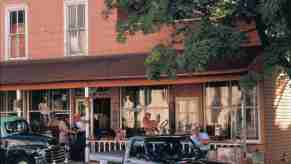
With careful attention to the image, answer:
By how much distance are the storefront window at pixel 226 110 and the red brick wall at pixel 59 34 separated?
2.87 metres

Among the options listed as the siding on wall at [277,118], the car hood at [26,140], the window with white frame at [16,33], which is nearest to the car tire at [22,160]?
the car hood at [26,140]

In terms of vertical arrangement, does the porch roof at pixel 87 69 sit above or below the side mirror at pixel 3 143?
above

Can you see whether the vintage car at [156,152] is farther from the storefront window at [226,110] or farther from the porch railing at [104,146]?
the porch railing at [104,146]

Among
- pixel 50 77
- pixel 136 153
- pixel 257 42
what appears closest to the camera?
pixel 136 153

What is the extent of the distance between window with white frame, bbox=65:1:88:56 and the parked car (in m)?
10.3

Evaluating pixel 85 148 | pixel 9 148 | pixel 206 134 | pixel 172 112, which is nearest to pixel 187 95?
pixel 172 112

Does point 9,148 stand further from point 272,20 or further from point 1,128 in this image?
point 272,20

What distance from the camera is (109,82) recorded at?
830 inches

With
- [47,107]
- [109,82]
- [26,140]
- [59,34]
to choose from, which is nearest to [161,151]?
[26,140]

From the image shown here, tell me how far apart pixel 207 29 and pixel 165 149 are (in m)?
3.41

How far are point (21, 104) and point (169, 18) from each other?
11.3m

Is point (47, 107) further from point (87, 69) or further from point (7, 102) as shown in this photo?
point (87, 69)

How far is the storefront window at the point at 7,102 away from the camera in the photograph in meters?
25.4

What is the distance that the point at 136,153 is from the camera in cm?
1380
